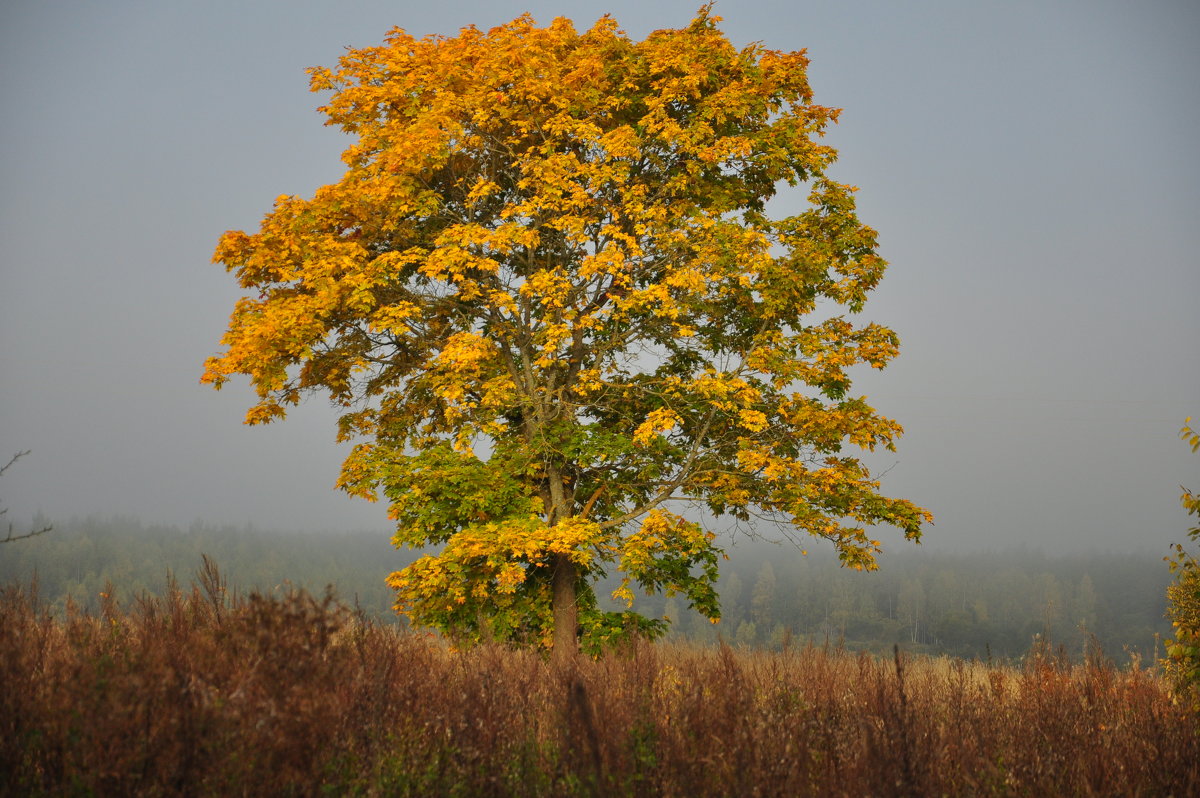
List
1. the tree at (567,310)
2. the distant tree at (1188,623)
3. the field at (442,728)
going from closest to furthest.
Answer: the field at (442,728) → the distant tree at (1188,623) → the tree at (567,310)

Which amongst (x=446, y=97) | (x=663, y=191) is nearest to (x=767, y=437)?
(x=663, y=191)

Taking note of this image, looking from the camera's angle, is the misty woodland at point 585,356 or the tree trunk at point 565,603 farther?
the tree trunk at point 565,603

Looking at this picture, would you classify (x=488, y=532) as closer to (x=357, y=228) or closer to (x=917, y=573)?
(x=357, y=228)

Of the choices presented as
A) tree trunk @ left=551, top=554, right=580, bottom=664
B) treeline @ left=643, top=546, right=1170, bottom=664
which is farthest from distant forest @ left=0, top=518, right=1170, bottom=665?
tree trunk @ left=551, top=554, right=580, bottom=664

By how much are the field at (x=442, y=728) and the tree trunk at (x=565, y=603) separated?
7.63m

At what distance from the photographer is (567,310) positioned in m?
13.4

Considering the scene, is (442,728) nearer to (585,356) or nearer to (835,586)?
(585,356)

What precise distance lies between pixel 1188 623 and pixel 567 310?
9471 mm

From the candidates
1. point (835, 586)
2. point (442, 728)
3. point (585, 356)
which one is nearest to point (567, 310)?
point (585, 356)

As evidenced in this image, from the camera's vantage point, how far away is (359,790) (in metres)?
4.35

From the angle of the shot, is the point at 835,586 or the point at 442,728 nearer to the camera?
the point at 442,728

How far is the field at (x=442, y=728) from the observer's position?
A: 4.01 metres

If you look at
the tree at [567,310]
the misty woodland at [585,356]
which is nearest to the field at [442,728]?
the misty woodland at [585,356]

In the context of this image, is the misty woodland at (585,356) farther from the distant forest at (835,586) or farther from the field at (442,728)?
the distant forest at (835,586)
